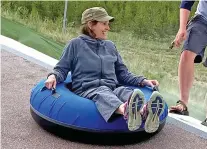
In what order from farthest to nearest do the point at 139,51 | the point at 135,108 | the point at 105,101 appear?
the point at 139,51 → the point at 105,101 → the point at 135,108

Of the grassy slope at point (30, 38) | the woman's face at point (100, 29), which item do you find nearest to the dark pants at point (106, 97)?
the woman's face at point (100, 29)

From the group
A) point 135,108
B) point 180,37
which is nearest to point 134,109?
point 135,108

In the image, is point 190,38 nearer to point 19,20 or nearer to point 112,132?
point 112,132

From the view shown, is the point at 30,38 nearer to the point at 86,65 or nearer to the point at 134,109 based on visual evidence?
the point at 86,65

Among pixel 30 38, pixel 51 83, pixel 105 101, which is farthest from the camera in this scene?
pixel 30 38

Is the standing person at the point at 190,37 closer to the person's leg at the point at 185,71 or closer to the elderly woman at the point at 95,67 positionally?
the person's leg at the point at 185,71

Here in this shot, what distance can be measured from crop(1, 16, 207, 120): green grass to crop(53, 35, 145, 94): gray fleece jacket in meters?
1.50

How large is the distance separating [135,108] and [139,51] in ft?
11.5

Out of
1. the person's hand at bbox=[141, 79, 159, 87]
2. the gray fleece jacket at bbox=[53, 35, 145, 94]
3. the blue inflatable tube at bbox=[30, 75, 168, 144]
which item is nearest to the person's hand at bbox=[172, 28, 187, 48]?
the person's hand at bbox=[141, 79, 159, 87]

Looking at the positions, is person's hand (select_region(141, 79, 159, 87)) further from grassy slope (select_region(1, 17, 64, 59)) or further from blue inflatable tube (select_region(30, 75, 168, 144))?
grassy slope (select_region(1, 17, 64, 59))

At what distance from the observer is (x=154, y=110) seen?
80.3 inches

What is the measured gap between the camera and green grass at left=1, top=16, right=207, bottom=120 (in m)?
4.38

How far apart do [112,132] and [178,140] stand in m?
0.47

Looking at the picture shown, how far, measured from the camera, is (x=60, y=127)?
2.23 metres
